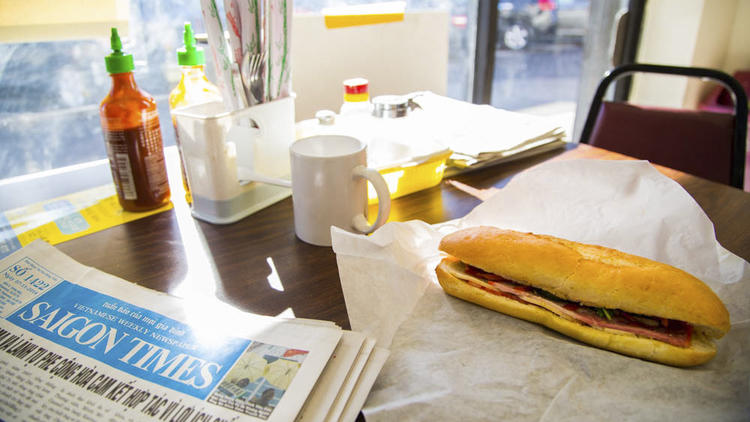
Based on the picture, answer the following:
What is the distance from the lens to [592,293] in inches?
23.0

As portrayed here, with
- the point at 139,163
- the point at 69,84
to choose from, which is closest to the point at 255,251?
the point at 139,163

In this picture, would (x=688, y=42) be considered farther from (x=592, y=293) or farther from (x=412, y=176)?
(x=592, y=293)

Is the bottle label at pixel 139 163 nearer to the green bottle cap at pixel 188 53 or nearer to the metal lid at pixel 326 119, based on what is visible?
the green bottle cap at pixel 188 53

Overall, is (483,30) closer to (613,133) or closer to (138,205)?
(613,133)

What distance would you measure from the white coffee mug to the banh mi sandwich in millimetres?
141

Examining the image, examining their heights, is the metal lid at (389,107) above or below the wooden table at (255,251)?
above

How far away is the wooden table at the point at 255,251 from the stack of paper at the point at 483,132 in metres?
0.15

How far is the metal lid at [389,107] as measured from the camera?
Answer: 35.0 inches

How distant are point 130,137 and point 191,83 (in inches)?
5.6

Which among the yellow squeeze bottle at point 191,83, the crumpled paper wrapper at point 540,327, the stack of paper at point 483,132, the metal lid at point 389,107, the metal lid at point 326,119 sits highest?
the yellow squeeze bottle at point 191,83

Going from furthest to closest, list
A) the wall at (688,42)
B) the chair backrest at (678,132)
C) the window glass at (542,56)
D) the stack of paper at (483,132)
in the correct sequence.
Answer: the window glass at (542,56), the wall at (688,42), the chair backrest at (678,132), the stack of paper at (483,132)

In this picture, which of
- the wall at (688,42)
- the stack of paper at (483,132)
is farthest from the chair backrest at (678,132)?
the wall at (688,42)

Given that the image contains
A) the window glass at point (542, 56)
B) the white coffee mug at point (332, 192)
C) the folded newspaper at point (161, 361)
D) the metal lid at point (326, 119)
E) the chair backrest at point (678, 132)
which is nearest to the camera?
the folded newspaper at point (161, 361)

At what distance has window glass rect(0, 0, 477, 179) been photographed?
3.53ft
